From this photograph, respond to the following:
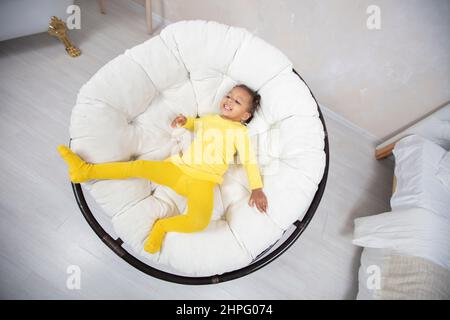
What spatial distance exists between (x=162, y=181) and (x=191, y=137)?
0.29m

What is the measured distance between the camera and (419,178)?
1208mm

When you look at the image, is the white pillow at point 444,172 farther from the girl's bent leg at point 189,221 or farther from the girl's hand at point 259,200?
the girl's bent leg at point 189,221

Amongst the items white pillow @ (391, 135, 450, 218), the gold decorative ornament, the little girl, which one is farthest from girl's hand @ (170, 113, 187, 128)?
white pillow @ (391, 135, 450, 218)

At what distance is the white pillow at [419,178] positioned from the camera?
3.80 feet

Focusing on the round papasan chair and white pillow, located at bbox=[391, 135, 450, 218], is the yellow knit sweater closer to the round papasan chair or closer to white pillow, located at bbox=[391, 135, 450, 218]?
the round papasan chair

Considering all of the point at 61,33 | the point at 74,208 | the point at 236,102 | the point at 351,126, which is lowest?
the point at 74,208

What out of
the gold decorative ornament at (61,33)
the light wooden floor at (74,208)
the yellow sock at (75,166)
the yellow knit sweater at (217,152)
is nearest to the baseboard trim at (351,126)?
the light wooden floor at (74,208)

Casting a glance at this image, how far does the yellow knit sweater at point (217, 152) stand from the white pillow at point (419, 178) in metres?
0.64

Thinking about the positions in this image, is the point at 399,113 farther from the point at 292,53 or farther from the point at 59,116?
the point at 59,116

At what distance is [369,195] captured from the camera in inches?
60.9

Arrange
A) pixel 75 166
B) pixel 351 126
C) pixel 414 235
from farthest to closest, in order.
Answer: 1. pixel 351 126
2. pixel 414 235
3. pixel 75 166

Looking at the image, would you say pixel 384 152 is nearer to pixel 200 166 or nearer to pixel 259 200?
pixel 259 200

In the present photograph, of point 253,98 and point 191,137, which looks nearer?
point 253,98

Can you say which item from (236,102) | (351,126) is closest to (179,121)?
(236,102)
